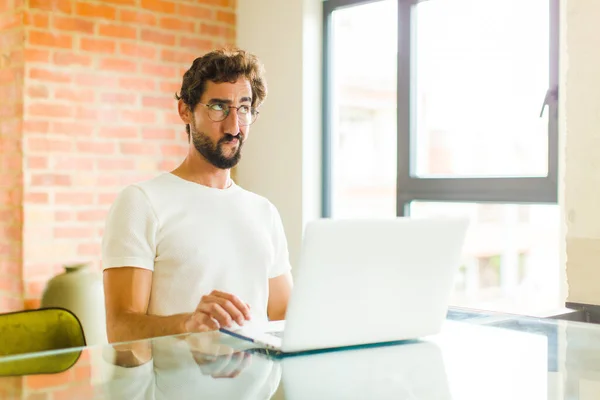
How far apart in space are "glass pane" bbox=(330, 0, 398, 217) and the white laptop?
6.44ft

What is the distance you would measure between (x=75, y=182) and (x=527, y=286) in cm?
197

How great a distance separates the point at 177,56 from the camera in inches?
140

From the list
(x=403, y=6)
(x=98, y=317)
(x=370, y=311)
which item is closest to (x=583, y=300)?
(x=370, y=311)

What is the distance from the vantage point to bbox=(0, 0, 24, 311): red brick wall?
10.1 ft

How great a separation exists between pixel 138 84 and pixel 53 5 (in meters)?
0.50

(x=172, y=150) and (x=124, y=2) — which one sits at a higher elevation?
(x=124, y=2)

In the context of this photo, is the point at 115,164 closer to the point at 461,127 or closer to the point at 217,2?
the point at 217,2

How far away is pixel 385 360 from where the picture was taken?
129 centimetres

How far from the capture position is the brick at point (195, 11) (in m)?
3.57

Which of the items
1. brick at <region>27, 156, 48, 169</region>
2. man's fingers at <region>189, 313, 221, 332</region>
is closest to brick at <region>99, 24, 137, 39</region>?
brick at <region>27, 156, 48, 169</region>

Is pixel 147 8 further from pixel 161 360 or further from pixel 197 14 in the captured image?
pixel 161 360

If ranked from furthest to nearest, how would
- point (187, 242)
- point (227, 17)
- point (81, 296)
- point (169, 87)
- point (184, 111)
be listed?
1. point (227, 17)
2. point (169, 87)
3. point (81, 296)
4. point (184, 111)
5. point (187, 242)

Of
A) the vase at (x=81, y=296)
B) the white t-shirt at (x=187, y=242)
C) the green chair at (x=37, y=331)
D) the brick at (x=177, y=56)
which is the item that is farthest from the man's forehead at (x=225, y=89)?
the brick at (x=177, y=56)

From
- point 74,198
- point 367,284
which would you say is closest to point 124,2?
point 74,198
